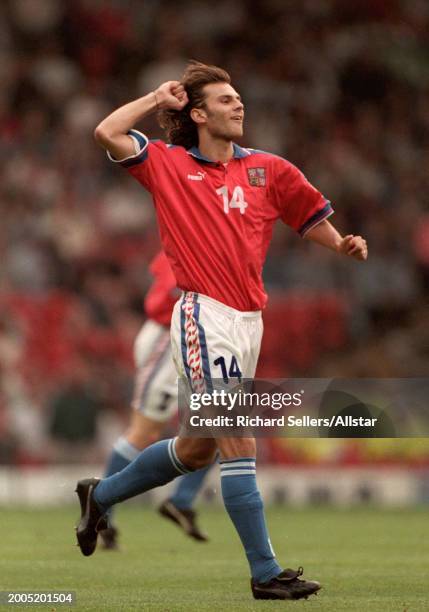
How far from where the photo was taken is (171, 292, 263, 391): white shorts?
670 cm

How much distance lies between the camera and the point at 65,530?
11.2 metres

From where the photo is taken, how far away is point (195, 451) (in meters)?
6.86

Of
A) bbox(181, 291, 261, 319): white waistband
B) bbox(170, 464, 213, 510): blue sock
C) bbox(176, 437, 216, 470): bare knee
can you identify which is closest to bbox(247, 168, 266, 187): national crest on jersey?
bbox(181, 291, 261, 319): white waistband

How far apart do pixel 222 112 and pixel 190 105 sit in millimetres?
194

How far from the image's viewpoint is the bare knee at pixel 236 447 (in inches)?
260

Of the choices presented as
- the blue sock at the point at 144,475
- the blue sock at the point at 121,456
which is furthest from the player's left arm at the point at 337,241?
the blue sock at the point at 121,456

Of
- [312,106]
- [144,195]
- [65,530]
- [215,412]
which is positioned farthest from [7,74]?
[215,412]

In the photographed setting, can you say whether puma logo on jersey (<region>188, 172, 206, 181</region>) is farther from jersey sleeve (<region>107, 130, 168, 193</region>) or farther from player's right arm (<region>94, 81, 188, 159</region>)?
player's right arm (<region>94, 81, 188, 159</region>)

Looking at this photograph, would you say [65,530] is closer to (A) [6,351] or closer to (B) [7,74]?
(A) [6,351]

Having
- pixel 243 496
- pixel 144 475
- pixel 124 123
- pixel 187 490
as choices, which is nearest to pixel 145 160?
pixel 124 123

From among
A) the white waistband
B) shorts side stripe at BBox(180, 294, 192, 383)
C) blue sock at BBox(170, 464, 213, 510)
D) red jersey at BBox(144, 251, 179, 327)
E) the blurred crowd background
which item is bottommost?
shorts side stripe at BBox(180, 294, 192, 383)

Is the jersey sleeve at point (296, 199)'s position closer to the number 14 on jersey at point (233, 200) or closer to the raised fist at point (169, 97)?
the number 14 on jersey at point (233, 200)

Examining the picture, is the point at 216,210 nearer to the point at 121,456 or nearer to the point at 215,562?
the point at 215,562

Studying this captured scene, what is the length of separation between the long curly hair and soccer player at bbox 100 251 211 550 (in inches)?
113
